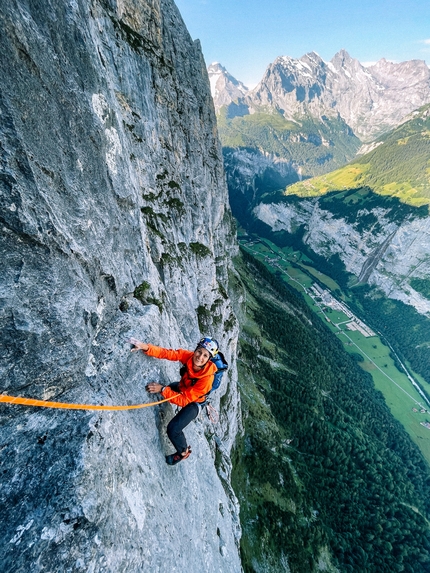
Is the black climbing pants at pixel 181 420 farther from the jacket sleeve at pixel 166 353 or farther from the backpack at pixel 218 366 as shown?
the jacket sleeve at pixel 166 353

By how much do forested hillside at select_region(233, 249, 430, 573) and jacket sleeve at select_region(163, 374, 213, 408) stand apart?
55783 millimetres

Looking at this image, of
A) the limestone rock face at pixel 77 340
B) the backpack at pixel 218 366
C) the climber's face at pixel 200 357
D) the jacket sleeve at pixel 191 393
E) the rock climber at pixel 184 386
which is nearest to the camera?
the limestone rock face at pixel 77 340

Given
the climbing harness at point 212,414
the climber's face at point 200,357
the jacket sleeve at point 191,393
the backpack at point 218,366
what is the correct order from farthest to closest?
the climbing harness at point 212,414 < the backpack at point 218,366 < the jacket sleeve at point 191,393 < the climber's face at point 200,357

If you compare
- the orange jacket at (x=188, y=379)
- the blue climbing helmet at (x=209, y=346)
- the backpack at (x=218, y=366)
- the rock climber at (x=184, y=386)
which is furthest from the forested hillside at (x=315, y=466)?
the blue climbing helmet at (x=209, y=346)

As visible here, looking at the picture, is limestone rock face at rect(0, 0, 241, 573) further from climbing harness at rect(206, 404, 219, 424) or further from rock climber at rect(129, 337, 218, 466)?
climbing harness at rect(206, 404, 219, 424)

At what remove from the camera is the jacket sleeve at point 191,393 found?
13781 mm

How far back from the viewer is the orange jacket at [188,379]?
13.6 m

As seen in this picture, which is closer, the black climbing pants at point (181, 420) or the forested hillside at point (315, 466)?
the black climbing pants at point (181, 420)

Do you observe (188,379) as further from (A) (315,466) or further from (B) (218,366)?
(A) (315,466)

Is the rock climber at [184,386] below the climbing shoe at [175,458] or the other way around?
the other way around

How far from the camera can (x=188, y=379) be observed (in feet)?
45.7

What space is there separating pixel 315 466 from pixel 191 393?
10208cm

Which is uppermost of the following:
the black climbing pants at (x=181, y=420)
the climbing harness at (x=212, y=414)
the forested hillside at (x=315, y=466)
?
the black climbing pants at (x=181, y=420)

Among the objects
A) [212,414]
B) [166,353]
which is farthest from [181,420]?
[212,414]
